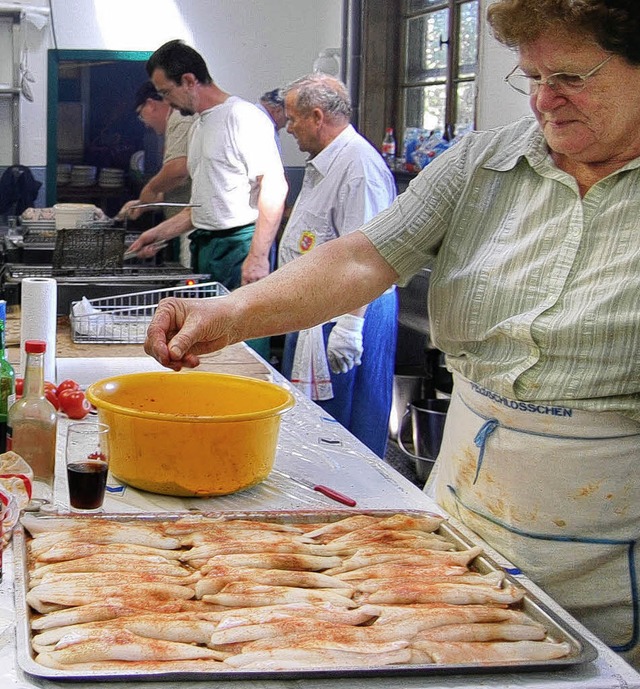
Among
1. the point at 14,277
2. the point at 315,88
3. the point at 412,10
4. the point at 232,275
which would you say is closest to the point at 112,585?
the point at 14,277

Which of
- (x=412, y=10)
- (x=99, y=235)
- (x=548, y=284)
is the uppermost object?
(x=412, y=10)

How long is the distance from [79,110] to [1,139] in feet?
2.25

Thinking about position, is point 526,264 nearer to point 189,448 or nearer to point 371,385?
point 189,448

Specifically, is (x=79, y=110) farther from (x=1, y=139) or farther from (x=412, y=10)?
(x=412, y=10)

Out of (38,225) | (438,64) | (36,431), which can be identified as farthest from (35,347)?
(438,64)

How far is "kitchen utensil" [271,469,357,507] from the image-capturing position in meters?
1.95

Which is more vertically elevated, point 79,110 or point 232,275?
point 79,110

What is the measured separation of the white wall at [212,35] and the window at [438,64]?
6.36 feet

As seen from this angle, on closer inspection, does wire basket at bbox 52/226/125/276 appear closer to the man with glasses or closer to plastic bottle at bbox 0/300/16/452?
the man with glasses

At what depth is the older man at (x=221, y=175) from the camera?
208 inches

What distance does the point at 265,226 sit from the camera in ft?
16.7

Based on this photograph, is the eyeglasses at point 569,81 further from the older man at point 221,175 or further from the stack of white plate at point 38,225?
the stack of white plate at point 38,225

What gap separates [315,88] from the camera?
437 centimetres

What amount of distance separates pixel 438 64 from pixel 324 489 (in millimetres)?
4928
